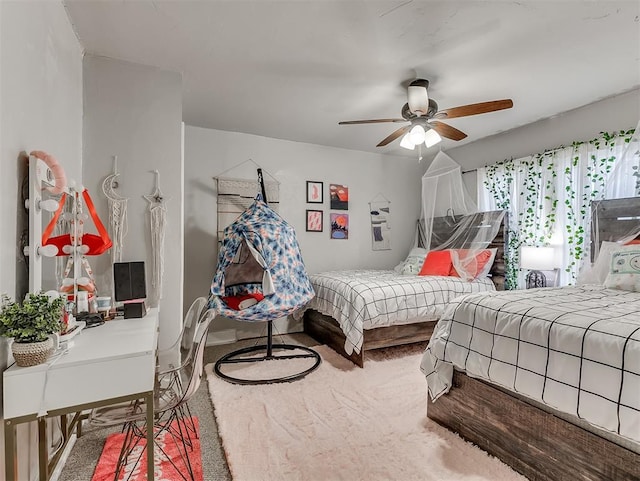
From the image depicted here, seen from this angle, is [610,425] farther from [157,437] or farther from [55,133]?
[55,133]

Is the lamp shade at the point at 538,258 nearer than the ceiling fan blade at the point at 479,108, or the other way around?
the ceiling fan blade at the point at 479,108

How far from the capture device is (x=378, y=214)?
5164 mm

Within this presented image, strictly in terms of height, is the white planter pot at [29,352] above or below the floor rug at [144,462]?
above

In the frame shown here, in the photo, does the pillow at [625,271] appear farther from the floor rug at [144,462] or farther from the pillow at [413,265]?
the floor rug at [144,462]

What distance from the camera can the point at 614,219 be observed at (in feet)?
10.0

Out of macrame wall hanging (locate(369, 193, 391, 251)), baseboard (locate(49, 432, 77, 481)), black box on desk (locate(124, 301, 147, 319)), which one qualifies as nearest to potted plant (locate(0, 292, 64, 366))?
black box on desk (locate(124, 301, 147, 319))

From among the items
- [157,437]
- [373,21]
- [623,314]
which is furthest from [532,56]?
[157,437]

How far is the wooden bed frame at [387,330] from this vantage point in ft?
10.6

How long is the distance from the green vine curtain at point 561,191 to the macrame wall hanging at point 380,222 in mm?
1440

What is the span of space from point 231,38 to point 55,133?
1.22 metres

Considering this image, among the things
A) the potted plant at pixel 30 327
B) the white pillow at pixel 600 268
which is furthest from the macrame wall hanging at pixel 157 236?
the white pillow at pixel 600 268

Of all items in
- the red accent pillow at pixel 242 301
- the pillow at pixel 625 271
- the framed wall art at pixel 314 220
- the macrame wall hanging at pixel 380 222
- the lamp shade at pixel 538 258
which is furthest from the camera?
the macrame wall hanging at pixel 380 222

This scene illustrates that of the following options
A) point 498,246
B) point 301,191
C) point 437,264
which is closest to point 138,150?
point 301,191

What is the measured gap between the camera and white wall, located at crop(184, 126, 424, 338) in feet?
13.0
